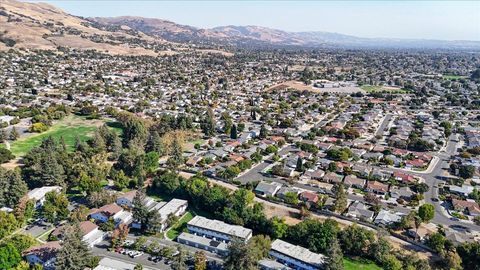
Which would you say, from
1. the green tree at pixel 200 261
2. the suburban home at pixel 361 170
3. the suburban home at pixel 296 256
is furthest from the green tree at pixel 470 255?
the green tree at pixel 200 261

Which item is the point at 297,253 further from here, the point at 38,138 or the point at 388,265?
the point at 38,138

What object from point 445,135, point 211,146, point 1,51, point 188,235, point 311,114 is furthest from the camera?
point 1,51

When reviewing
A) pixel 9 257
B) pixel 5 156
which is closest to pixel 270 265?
pixel 9 257

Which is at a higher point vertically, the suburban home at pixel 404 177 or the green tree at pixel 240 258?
the green tree at pixel 240 258

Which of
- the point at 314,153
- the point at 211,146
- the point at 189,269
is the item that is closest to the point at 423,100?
the point at 314,153

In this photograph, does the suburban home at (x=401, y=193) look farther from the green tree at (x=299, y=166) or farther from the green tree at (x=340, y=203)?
the green tree at (x=299, y=166)

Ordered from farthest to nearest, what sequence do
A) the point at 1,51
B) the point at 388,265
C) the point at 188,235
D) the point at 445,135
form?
1. the point at 1,51
2. the point at 445,135
3. the point at 188,235
4. the point at 388,265
